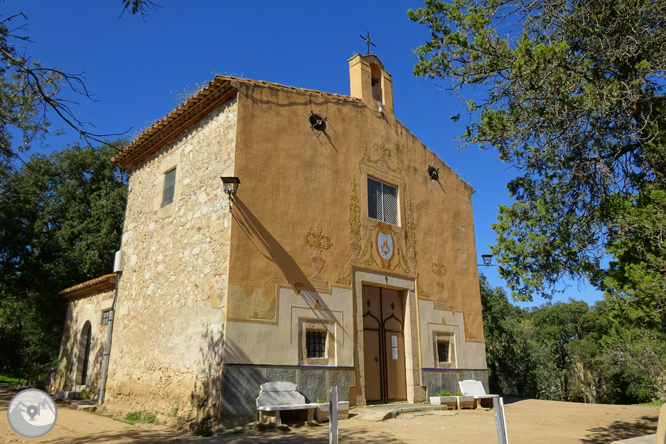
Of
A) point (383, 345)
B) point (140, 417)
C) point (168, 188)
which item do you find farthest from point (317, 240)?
point (140, 417)

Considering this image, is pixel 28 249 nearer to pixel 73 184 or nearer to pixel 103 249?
pixel 103 249

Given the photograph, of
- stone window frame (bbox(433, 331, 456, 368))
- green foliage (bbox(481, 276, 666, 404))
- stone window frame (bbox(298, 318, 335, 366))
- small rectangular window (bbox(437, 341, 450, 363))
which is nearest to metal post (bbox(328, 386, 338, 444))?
stone window frame (bbox(298, 318, 335, 366))

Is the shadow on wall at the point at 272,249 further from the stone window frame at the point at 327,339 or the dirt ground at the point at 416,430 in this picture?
the dirt ground at the point at 416,430

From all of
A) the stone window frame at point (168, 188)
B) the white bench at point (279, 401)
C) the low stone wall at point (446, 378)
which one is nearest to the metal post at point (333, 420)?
the white bench at point (279, 401)

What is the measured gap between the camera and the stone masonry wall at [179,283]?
8477mm

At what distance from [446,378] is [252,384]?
5713 mm

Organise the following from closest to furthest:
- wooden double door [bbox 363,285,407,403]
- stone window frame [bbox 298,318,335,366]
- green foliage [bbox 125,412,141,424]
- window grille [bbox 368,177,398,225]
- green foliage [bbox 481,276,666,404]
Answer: stone window frame [bbox 298,318,335,366] < green foliage [bbox 125,412,141,424] < wooden double door [bbox 363,285,407,403] < window grille [bbox 368,177,398,225] < green foliage [bbox 481,276,666,404]

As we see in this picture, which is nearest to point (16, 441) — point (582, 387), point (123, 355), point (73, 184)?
point (123, 355)

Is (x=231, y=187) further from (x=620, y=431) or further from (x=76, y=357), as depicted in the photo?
(x=76, y=357)

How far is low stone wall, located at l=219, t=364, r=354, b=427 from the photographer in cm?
780

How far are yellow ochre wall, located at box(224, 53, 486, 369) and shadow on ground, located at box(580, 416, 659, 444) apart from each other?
4.02m

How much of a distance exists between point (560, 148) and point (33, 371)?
24.5m

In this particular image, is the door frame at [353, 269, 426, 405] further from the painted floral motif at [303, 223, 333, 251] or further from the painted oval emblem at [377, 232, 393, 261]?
the painted floral motif at [303, 223, 333, 251]

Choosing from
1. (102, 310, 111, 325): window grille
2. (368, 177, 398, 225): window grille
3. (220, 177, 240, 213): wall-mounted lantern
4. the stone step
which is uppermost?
(368, 177, 398, 225): window grille
